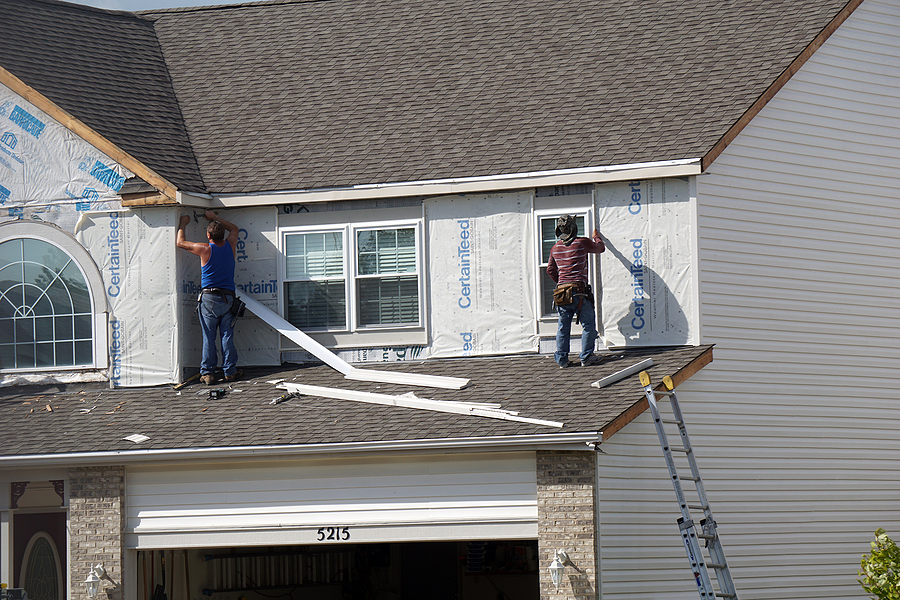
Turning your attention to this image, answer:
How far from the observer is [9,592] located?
12.1m

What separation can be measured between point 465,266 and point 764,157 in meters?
4.35

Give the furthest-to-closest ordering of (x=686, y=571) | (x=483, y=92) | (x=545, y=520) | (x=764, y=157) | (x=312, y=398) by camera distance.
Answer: (x=483, y=92) < (x=764, y=157) < (x=312, y=398) < (x=686, y=571) < (x=545, y=520)

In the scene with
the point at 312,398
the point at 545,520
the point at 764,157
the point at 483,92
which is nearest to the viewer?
the point at 545,520

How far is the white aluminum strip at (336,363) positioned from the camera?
13080mm

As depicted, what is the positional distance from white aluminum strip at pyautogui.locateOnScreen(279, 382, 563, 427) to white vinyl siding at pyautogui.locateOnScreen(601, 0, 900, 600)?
149 centimetres

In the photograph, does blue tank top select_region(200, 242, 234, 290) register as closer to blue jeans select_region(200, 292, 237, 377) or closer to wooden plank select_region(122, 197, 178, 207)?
blue jeans select_region(200, 292, 237, 377)

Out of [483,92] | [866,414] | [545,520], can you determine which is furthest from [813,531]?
[483,92]

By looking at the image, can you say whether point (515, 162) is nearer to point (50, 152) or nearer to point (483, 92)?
point (483, 92)

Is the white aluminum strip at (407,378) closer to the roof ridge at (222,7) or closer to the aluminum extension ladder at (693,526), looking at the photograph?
the aluminum extension ladder at (693,526)

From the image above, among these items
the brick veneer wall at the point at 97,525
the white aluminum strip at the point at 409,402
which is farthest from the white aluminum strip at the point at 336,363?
the brick veneer wall at the point at 97,525

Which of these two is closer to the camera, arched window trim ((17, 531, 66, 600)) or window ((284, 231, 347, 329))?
arched window trim ((17, 531, 66, 600))

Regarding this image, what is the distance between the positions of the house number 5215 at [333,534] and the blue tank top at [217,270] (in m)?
3.89

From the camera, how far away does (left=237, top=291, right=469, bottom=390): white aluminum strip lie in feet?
42.9

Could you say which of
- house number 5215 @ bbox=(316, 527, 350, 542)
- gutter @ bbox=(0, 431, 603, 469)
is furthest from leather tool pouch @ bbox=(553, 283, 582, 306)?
house number 5215 @ bbox=(316, 527, 350, 542)
